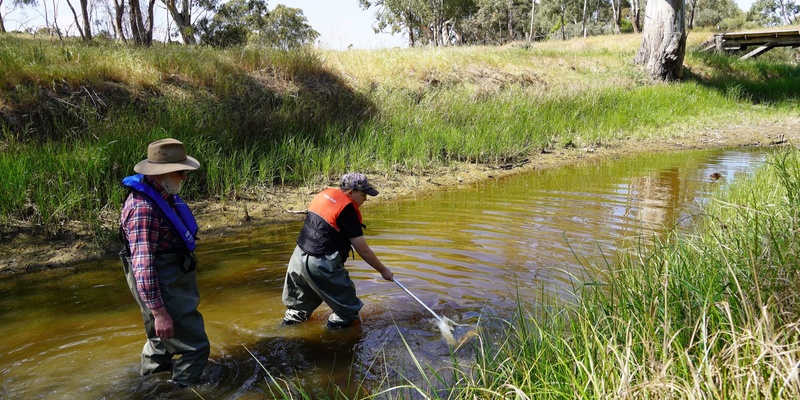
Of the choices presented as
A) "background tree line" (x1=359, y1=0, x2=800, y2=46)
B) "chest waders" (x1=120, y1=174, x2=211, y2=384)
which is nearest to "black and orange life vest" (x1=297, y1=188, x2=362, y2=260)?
"chest waders" (x1=120, y1=174, x2=211, y2=384)

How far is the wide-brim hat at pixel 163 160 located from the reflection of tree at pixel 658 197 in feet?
15.3

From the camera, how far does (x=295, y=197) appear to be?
344 inches

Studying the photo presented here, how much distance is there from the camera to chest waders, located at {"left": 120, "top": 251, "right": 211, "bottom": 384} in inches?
139

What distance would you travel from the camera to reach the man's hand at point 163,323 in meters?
3.42

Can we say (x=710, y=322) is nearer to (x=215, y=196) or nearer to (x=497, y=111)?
(x=215, y=196)

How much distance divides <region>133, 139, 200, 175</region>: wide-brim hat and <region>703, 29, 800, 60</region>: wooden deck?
85.9 ft

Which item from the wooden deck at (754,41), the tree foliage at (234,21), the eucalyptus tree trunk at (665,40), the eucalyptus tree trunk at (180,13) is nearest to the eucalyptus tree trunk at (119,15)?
the eucalyptus tree trunk at (180,13)

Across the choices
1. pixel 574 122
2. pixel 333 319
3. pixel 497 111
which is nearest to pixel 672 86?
pixel 574 122

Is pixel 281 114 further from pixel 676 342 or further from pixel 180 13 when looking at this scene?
pixel 180 13

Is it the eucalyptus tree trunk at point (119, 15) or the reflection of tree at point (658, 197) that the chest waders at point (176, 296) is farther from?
the eucalyptus tree trunk at point (119, 15)

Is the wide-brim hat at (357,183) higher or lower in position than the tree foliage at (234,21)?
lower

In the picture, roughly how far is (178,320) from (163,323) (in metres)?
0.15

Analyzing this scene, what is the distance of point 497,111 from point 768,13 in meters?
71.9

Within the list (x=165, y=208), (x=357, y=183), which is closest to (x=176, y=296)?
(x=165, y=208)
